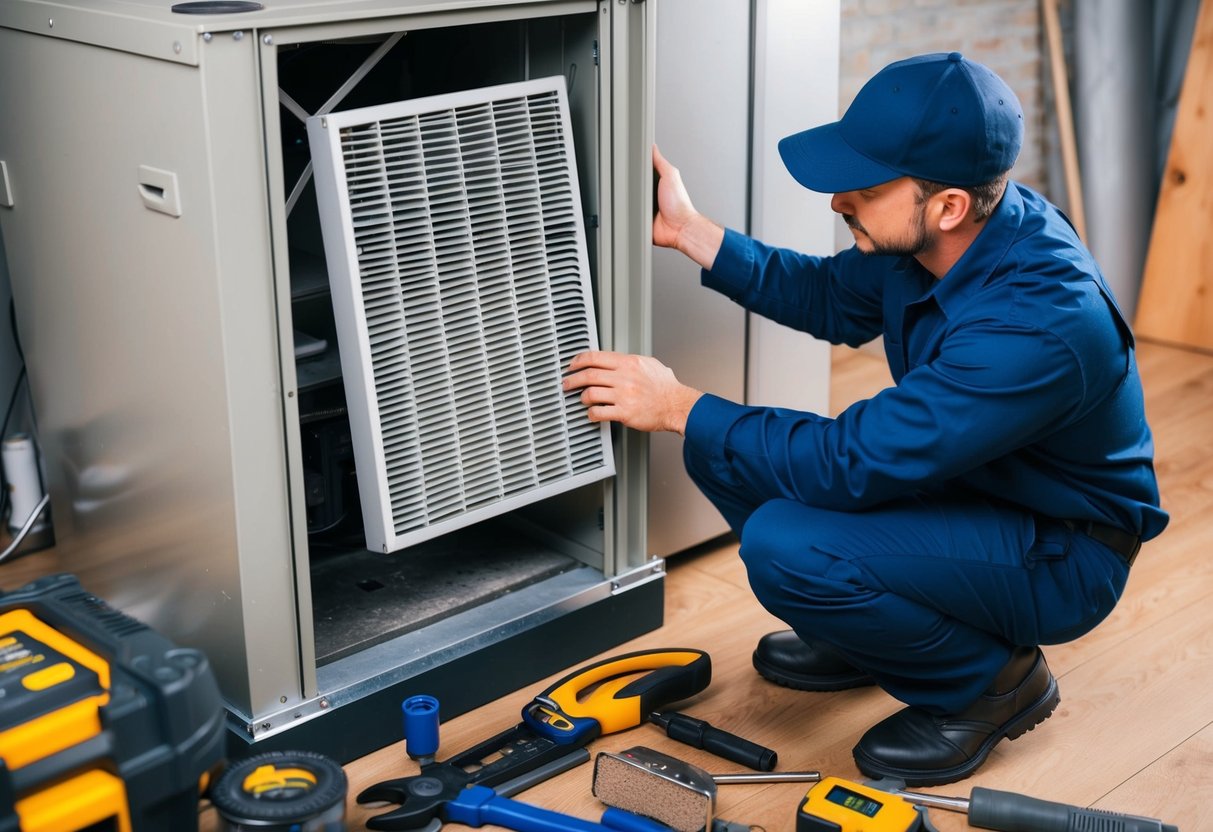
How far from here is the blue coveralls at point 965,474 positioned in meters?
1.62

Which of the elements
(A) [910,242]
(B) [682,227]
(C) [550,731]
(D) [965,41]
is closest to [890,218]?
(A) [910,242]

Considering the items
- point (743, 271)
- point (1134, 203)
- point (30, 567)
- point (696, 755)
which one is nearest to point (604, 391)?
point (743, 271)

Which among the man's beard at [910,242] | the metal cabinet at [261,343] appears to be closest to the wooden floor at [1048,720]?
the metal cabinet at [261,343]

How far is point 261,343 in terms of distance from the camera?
5.20ft

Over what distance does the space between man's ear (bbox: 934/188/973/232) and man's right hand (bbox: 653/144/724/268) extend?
406 mm

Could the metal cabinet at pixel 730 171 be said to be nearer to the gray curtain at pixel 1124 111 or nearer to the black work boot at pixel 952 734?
the black work boot at pixel 952 734

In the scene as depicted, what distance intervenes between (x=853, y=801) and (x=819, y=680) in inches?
15.8

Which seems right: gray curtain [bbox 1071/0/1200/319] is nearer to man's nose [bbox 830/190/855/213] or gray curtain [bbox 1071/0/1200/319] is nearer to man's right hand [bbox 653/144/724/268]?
man's right hand [bbox 653/144/724/268]

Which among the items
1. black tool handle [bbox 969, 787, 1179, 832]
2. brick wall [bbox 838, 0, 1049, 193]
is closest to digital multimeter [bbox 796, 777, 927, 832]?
black tool handle [bbox 969, 787, 1179, 832]

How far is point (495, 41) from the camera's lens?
1987 mm

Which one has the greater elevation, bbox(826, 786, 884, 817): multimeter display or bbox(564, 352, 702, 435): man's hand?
bbox(564, 352, 702, 435): man's hand

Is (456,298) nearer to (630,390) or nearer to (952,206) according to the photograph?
(630,390)

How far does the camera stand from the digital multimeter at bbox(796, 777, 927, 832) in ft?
5.24

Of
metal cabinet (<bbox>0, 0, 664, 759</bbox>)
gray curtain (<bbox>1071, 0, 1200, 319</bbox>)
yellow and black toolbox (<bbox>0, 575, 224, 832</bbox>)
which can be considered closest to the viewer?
yellow and black toolbox (<bbox>0, 575, 224, 832</bbox>)
